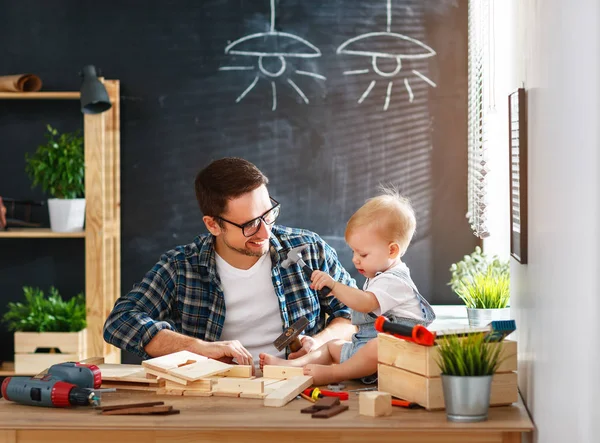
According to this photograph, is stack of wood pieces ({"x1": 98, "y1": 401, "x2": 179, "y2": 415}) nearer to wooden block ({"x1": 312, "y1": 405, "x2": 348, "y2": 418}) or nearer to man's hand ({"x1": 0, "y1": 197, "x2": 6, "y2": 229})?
wooden block ({"x1": 312, "y1": 405, "x2": 348, "y2": 418})

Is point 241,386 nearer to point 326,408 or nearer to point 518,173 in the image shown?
point 326,408

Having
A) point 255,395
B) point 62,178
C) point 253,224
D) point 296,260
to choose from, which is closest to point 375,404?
point 255,395

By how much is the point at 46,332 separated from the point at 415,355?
2509 mm

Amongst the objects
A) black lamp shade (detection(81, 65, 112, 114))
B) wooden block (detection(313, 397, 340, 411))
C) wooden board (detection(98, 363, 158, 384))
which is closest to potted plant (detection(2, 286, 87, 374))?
black lamp shade (detection(81, 65, 112, 114))

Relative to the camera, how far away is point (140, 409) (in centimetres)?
171

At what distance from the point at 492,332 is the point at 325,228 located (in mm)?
2326

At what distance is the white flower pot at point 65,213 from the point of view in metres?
3.85

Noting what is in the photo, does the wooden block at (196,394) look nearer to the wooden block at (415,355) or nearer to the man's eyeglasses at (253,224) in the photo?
the wooden block at (415,355)

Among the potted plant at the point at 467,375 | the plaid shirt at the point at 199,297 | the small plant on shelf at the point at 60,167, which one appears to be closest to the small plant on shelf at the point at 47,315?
the small plant on shelf at the point at 60,167

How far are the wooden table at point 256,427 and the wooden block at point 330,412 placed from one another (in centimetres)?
1

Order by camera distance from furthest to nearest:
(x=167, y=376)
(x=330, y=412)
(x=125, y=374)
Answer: (x=125, y=374) → (x=167, y=376) → (x=330, y=412)

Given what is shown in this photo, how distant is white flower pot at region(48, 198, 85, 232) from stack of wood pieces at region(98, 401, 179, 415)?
2.22m

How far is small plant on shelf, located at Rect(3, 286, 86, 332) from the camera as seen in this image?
3.82 m

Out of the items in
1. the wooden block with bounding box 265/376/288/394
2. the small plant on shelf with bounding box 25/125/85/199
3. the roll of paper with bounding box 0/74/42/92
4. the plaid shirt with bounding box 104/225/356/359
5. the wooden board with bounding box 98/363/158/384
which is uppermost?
the roll of paper with bounding box 0/74/42/92
